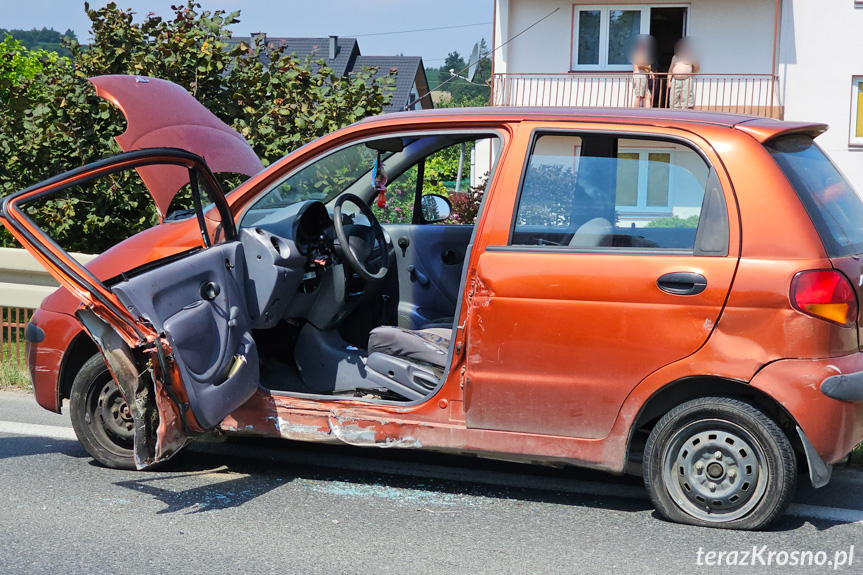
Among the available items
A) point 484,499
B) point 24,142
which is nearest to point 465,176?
point 484,499

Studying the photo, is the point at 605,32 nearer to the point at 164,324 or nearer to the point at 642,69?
the point at 642,69

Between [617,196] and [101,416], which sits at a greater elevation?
[617,196]

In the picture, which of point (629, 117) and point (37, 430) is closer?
point (629, 117)

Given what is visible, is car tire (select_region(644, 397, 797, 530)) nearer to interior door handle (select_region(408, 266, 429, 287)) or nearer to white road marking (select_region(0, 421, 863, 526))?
white road marking (select_region(0, 421, 863, 526))

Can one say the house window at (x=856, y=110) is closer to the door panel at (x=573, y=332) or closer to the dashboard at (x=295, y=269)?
the dashboard at (x=295, y=269)

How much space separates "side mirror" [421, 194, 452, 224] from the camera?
5.88 m

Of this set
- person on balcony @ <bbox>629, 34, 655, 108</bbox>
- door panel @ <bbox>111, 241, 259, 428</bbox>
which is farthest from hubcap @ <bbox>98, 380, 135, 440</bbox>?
person on balcony @ <bbox>629, 34, 655, 108</bbox>

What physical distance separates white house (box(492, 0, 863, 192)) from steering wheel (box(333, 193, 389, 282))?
17.1m

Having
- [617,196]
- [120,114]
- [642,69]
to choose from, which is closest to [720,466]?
[617,196]

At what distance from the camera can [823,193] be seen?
411cm

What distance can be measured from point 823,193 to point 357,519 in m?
2.55

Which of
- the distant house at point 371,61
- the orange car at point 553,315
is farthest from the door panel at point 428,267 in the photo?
the distant house at point 371,61

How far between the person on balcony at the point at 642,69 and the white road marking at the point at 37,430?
55.2 feet

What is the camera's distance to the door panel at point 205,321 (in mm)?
4121
